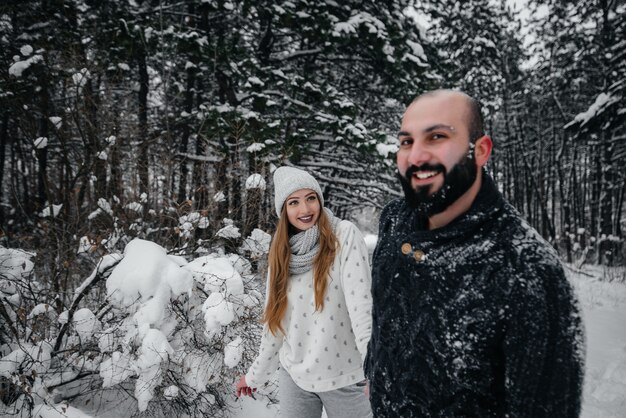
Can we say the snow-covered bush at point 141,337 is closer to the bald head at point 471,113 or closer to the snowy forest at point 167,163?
the snowy forest at point 167,163

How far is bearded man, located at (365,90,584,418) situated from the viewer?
83 cm

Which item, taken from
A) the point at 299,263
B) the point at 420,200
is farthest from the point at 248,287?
the point at 420,200

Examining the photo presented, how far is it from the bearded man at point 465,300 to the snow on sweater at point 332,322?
50cm

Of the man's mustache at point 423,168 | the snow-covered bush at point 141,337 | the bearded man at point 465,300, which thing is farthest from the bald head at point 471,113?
the snow-covered bush at point 141,337

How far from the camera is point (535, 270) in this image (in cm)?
87

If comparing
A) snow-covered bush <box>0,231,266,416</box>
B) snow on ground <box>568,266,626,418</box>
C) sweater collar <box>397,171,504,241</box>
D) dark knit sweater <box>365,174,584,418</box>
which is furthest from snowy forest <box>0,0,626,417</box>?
snow on ground <box>568,266,626,418</box>

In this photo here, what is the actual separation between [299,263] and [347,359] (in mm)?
603

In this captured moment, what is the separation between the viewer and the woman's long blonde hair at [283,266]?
1927mm

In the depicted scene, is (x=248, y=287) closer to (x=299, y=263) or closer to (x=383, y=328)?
(x=299, y=263)

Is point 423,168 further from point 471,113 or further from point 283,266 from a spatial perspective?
point 283,266

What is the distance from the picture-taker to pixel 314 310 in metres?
1.95

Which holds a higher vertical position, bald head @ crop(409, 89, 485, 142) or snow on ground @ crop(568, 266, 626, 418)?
bald head @ crop(409, 89, 485, 142)

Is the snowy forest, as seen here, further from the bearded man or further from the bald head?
the bald head

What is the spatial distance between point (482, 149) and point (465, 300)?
481 millimetres
